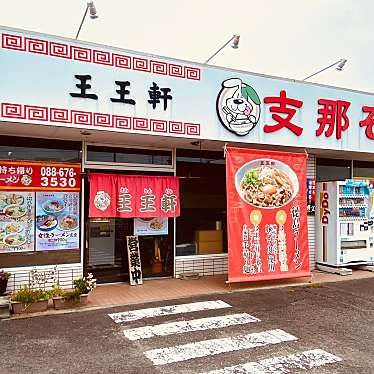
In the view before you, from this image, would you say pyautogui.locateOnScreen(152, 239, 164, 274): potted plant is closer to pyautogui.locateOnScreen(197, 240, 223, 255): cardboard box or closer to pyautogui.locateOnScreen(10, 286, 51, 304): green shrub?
pyautogui.locateOnScreen(197, 240, 223, 255): cardboard box

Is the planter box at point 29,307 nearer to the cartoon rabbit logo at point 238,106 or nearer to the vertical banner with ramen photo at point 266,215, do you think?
the vertical banner with ramen photo at point 266,215

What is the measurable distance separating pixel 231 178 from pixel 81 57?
378 cm

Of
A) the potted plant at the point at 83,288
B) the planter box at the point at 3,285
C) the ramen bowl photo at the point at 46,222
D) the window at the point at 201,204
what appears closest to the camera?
the potted plant at the point at 83,288

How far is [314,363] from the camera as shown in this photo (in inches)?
182

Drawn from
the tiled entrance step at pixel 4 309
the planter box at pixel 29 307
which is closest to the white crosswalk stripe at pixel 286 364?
the planter box at pixel 29 307

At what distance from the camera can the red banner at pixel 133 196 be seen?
827cm

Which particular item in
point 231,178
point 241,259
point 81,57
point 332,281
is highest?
point 81,57

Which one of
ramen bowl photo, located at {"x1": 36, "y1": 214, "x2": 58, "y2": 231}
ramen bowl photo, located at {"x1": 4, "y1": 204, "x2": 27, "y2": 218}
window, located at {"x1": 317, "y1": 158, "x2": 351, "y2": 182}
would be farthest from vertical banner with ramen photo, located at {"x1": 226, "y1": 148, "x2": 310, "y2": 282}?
ramen bowl photo, located at {"x1": 4, "y1": 204, "x2": 27, "y2": 218}

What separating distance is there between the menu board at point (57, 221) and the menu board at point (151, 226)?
1.38 m

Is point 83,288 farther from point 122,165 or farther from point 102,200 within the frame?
point 122,165

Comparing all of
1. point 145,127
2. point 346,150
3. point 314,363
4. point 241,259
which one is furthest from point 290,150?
point 314,363

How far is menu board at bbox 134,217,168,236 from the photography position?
9023 millimetres

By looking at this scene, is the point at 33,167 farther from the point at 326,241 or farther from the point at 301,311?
the point at 326,241

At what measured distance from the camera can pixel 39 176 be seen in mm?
7902
